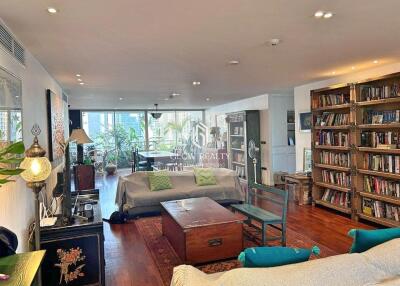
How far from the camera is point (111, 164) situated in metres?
11.0

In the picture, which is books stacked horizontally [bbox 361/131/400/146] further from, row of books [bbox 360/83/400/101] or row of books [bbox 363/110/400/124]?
row of books [bbox 360/83/400/101]

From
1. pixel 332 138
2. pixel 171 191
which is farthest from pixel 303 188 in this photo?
pixel 171 191

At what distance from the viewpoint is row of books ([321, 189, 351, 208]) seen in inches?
198

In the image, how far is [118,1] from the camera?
2064 mm

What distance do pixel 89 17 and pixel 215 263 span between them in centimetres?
273

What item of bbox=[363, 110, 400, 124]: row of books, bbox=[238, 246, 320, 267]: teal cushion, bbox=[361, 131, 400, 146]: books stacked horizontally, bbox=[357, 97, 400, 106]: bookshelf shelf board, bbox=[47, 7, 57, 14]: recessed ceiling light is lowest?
bbox=[238, 246, 320, 267]: teal cushion

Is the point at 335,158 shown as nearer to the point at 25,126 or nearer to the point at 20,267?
the point at 25,126

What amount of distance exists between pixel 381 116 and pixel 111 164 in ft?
29.4

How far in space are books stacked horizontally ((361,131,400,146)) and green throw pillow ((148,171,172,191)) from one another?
131 inches

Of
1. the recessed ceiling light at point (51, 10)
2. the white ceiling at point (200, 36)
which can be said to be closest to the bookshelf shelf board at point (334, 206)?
the white ceiling at point (200, 36)

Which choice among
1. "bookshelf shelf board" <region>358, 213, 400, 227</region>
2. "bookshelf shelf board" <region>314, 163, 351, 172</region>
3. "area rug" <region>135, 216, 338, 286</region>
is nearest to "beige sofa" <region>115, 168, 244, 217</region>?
"area rug" <region>135, 216, 338, 286</region>

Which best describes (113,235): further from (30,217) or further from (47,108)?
(47,108)

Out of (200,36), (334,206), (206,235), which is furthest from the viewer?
(334,206)

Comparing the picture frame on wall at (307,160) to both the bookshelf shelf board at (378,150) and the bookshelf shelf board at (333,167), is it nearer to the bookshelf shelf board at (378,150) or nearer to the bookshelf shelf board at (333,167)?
the bookshelf shelf board at (333,167)
